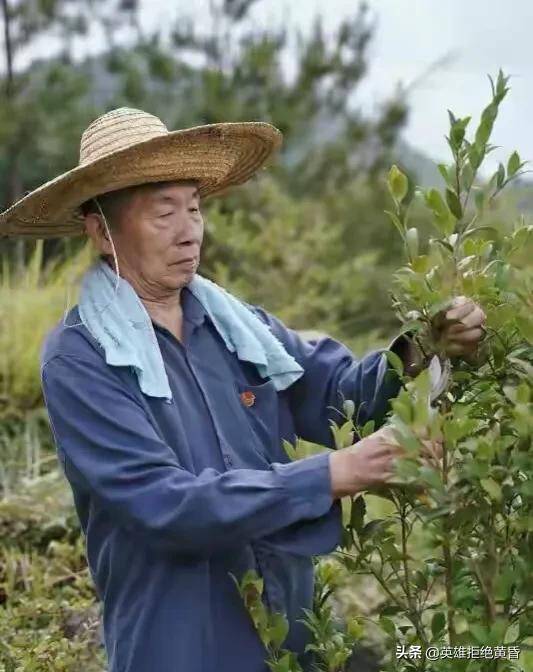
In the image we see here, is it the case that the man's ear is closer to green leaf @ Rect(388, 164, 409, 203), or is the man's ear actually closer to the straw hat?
the straw hat

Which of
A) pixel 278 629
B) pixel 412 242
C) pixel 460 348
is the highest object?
pixel 412 242

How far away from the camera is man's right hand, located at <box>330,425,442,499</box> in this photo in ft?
5.42

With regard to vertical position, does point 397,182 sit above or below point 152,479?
above

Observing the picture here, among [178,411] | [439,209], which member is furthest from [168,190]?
[439,209]

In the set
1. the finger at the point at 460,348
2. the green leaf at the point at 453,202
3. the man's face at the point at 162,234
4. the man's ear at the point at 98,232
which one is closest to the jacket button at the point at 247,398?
the man's face at the point at 162,234

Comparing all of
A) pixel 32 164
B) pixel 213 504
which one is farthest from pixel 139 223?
pixel 32 164

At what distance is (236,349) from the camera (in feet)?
7.46

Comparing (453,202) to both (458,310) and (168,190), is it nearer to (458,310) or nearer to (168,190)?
(458,310)

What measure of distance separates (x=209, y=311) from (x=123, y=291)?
0.22 meters

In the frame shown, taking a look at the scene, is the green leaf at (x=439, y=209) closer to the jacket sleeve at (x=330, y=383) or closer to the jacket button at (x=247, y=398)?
the jacket sleeve at (x=330, y=383)

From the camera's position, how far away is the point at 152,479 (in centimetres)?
187

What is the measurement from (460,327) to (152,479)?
551 mm

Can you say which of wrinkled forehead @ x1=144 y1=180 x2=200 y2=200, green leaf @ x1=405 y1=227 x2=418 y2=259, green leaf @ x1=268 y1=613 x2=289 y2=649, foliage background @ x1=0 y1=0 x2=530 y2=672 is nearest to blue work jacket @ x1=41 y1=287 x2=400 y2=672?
green leaf @ x1=268 y1=613 x2=289 y2=649

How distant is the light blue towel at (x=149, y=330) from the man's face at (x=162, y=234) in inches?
2.1
